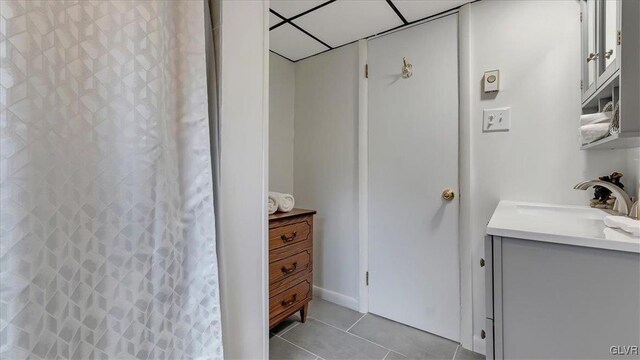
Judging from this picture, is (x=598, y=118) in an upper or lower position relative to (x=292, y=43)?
lower

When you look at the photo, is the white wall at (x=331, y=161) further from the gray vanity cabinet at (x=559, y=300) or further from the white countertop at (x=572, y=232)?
the gray vanity cabinet at (x=559, y=300)

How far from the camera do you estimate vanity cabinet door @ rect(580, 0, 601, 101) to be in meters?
1.12

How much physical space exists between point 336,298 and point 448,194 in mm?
1215

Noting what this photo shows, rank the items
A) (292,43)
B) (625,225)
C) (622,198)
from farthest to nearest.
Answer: (292,43), (622,198), (625,225)

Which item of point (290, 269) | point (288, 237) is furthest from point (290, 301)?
point (288, 237)

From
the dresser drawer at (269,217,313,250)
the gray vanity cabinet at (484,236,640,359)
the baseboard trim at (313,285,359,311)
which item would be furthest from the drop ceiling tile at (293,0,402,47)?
the baseboard trim at (313,285,359,311)

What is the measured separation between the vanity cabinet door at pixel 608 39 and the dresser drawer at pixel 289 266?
1.67m

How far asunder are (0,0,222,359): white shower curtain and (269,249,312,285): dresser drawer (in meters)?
0.82

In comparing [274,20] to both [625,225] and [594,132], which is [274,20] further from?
[625,225]

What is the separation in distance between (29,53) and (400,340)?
206 cm

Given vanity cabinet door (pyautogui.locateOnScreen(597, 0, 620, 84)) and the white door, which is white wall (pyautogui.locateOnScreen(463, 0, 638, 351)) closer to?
the white door

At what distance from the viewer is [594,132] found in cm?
106

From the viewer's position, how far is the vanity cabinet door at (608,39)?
2.81 feet

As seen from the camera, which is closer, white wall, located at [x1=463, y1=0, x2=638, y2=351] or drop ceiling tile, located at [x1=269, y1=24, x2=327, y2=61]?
white wall, located at [x1=463, y1=0, x2=638, y2=351]
